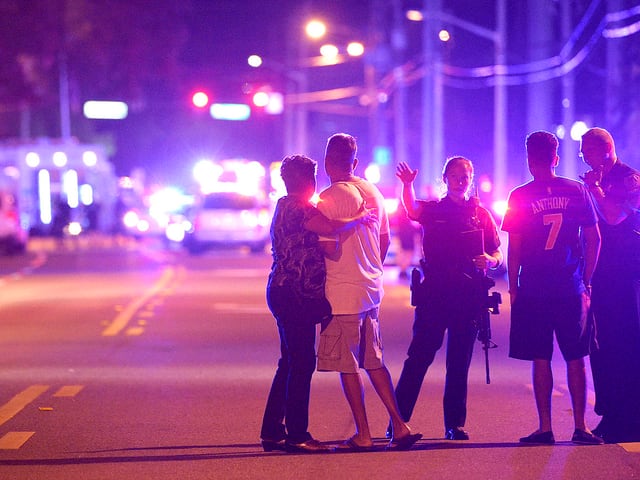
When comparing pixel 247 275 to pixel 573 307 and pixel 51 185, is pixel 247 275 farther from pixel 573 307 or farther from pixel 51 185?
pixel 51 185

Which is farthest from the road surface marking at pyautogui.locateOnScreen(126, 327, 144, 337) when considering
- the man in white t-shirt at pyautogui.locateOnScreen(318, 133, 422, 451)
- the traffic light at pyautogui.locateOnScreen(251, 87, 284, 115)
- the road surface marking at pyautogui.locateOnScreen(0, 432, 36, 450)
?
the traffic light at pyautogui.locateOnScreen(251, 87, 284, 115)

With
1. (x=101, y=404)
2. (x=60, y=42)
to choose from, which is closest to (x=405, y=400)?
(x=101, y=404)

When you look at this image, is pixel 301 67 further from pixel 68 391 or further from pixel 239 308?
pixel 68 391

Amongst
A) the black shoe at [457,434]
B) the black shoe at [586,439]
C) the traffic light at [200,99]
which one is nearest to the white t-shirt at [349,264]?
the black shoe at [457,434]

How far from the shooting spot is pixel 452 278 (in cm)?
794

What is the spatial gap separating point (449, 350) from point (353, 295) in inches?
39.7

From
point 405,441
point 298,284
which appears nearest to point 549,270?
point 405,441

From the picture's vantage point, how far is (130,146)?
8312 cm

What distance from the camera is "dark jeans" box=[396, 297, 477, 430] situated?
26.2 ft

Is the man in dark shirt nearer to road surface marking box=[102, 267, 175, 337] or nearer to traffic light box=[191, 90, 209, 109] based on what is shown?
road surface marking box=[102, 267, 175, 337]

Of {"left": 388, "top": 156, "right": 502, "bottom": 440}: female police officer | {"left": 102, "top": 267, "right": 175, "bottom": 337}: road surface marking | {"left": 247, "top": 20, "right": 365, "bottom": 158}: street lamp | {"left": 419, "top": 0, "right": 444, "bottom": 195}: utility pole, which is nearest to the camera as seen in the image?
{"left": 388, "top": 156, "right": 502, "bottom": 440}: female police officer

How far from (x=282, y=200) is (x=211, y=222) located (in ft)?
102

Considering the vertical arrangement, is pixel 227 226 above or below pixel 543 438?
below

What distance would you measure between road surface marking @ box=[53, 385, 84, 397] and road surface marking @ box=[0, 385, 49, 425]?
5.5 inches
